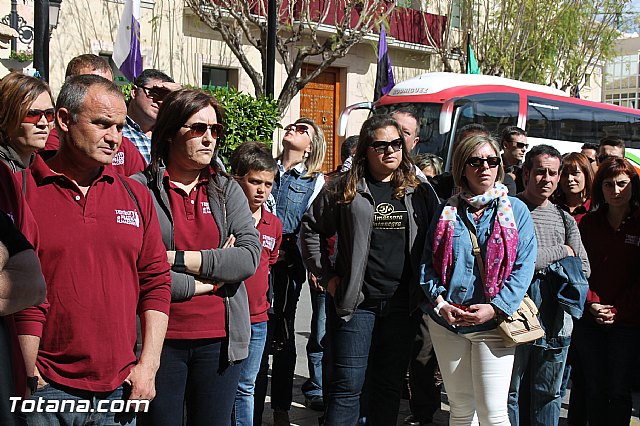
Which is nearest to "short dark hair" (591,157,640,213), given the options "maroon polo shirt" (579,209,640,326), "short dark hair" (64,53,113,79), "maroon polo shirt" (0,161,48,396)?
"maroon polo shirt" (579,209,640,326)

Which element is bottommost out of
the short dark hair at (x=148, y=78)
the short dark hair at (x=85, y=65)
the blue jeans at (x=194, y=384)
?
the blue jeans at (x=194, y=384)

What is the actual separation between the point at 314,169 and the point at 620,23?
2219 centimetres

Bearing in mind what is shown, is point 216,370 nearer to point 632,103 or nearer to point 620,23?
point 620,23

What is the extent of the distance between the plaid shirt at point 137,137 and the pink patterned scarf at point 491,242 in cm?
169

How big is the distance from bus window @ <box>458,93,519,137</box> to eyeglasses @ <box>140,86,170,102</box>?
39.4ft

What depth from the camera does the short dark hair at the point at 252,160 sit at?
16.2ft

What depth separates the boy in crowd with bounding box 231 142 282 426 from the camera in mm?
4680

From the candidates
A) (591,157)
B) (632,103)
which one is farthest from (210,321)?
(632,103)

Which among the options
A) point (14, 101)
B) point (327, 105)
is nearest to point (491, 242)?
point (14, 101)

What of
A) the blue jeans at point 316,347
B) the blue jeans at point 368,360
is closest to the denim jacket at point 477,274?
the blue jeans at point 368,360

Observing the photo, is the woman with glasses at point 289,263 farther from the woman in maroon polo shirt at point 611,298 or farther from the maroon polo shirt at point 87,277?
the maroon polo shirt at point 87,277

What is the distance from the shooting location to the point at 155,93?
4.79 meters

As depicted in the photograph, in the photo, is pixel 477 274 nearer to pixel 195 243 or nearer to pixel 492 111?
pixel 195 243

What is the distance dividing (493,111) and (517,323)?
1347 cm
